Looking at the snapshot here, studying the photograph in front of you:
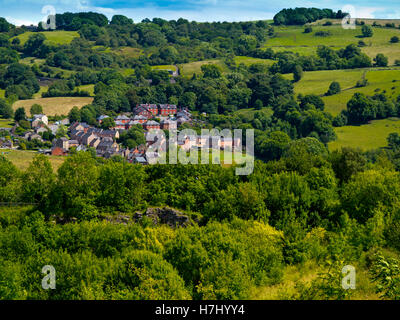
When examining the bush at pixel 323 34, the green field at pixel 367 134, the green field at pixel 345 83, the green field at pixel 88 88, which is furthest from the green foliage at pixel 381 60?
the green field at pixel 88 88

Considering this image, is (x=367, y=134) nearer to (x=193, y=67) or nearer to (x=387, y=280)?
(x=387, y=280)

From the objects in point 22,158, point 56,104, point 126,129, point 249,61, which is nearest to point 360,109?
point 126,129

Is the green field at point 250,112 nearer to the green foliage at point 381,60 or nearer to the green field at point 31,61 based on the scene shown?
the green foliage at point 381,60

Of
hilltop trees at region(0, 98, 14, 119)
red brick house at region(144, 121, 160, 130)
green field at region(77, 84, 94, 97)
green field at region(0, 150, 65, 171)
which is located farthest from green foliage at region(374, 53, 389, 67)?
hilltop trees at region(0, 98, 14, 119)

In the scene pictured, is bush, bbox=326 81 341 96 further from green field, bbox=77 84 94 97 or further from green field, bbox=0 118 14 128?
green field, bbox=0 118 14 128

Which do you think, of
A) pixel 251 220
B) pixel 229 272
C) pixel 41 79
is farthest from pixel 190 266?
pixel 41 79
